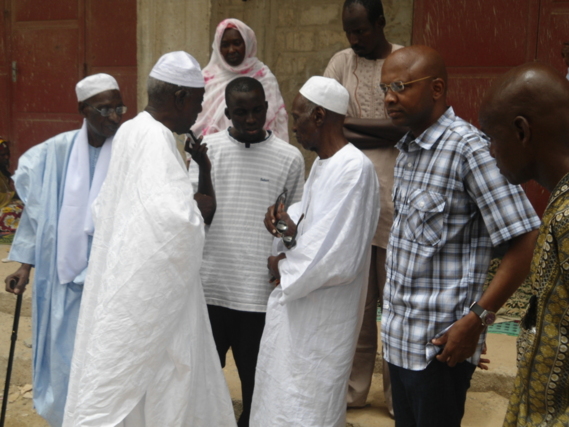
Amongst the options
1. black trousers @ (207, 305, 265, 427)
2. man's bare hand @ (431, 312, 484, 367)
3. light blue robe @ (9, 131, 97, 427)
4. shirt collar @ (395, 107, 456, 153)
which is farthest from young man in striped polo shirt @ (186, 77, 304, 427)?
man's bare hand @ (431, 312, 484, 367)

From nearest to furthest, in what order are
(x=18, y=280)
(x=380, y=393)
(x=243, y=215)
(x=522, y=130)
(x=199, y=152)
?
(x=522, y=130), (x=199, y=152), (x=243, y=215), (x=18, y=280), (x=380, y=393)

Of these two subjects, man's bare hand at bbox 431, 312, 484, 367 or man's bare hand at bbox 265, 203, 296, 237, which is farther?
man's bare hand at bbox 265, 203, 296, 237

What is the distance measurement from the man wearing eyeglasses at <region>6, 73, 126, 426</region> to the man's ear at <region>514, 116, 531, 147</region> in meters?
2.56

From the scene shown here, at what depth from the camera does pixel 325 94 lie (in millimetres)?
3066

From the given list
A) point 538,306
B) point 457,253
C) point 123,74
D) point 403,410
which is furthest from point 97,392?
point 123,74

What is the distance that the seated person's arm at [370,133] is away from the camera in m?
3.53

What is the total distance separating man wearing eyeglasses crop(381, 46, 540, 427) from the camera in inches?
90.0

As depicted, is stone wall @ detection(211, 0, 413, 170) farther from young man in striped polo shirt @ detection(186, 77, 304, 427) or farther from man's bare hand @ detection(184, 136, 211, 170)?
man's bare hand @ detection(184, 136, 211, 170)

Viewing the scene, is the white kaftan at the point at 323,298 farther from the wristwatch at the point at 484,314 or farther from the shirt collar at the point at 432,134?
the wristwatch at the point at 484,314

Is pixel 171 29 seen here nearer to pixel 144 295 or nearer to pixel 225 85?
pixel 225 85

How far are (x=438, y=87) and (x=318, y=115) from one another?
71 cm

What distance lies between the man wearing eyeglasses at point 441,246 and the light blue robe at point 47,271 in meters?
2.01

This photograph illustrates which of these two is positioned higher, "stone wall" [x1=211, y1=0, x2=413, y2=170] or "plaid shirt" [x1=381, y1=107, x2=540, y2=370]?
"stone wall" [x1=211, y1=0, x2=413, y2=170]

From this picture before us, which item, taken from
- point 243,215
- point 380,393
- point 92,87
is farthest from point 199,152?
point 380,393
